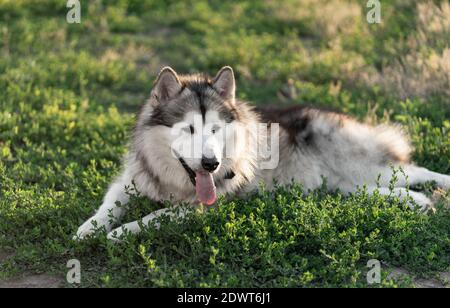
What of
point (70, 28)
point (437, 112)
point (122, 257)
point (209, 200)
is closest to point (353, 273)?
point (209, 200)

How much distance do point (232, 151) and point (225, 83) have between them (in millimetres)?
594

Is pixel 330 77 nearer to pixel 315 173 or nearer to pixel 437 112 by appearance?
pixel 437 112

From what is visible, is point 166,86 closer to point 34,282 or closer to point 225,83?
point 225,83

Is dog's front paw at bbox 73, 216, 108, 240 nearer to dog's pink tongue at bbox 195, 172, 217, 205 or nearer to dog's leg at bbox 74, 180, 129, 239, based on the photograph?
dog's leg at bbox 74, 180, 129, 239

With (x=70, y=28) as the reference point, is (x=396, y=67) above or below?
below

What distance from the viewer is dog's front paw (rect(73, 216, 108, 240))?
5.14 m

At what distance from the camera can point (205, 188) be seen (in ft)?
17.2

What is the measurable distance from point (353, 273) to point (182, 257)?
129cm

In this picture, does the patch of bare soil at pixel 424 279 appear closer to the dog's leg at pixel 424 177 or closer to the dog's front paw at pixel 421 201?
the dog's front paw at pixel 421 201

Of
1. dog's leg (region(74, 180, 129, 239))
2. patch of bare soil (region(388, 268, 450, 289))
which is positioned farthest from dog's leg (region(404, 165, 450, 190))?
dog's leg (region(74, 180, 129, 239))

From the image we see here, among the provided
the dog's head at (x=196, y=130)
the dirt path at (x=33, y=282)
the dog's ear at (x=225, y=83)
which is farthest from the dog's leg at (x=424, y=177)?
the dirt path at (x=33, y=282)

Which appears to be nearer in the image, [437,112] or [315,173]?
[315,173]

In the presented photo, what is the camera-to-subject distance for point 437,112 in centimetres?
765
